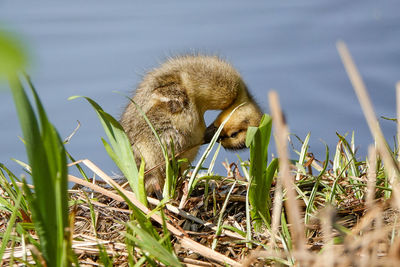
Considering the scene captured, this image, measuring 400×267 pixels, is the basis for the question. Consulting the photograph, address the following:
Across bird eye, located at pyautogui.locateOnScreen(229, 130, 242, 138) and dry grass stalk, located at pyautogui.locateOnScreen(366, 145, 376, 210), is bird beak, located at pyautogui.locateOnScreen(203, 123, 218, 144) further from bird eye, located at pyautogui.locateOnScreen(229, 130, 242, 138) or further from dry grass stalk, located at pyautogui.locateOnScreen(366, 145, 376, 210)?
dry grass stalk, located at pyautogui.locateOnScreen(366, 145, 376, 210)

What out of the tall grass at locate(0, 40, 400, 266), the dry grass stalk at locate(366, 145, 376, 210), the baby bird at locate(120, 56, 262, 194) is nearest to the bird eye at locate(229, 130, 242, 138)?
the baby bird at locate(120, 56, 262, 194)

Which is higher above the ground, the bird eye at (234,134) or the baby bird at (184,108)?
the baby bird at (184,108)

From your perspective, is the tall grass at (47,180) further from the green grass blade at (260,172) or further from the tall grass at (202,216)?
the green grass blade at (260,172)

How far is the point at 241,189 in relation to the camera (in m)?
Answer: 1.24

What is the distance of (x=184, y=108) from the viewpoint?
4.17 feet

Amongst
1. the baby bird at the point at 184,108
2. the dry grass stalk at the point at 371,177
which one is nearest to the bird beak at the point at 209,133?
the baby bird at the point at 184,108

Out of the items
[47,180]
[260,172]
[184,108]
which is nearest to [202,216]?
[260,172]

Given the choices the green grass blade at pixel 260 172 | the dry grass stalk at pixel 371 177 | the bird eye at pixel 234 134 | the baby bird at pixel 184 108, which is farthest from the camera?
the bird eye at pixel 234 134

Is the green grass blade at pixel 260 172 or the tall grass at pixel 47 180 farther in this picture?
the green grass blade at pixel 260 172

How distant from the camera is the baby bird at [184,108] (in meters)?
1.26

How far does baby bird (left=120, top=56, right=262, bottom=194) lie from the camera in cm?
126

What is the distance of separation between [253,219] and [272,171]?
112 millimetres

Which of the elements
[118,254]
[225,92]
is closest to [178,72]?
[225,92]

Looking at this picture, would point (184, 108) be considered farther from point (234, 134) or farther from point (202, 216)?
point (202, 216)
